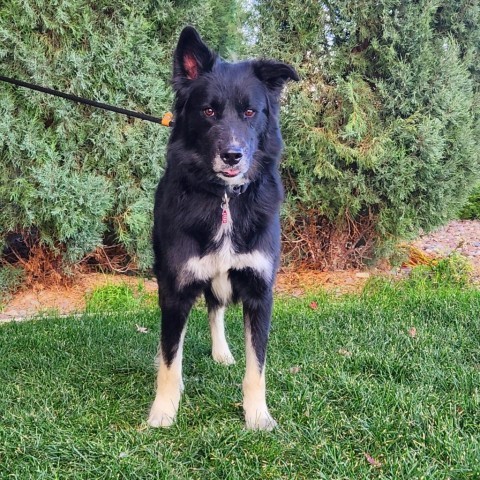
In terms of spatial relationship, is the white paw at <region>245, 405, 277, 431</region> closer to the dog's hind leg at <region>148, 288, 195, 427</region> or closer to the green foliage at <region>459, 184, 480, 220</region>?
the dog's hind leg at <region>148, 288, 195, 427</region>

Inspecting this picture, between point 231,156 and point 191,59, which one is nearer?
point 231,156

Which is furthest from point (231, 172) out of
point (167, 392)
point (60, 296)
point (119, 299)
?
point (60, 296)

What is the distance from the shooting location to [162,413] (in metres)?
2.86

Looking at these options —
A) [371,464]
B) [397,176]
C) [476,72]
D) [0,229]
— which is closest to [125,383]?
[371,464]

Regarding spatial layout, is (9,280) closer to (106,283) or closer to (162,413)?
(106,283)

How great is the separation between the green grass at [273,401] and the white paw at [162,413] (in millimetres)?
53

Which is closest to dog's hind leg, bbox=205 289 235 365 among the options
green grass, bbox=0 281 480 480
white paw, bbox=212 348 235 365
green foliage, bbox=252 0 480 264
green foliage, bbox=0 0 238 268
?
white paw, bbox=212 348 235 365

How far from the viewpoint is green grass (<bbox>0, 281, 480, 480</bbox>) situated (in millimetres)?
2387

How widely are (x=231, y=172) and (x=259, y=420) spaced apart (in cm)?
129

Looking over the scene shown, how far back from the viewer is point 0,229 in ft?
17.6

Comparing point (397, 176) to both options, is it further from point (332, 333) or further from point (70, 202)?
point (70, 202)

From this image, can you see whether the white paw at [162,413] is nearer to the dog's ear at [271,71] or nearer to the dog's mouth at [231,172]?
the dog's mouth at [231,172]

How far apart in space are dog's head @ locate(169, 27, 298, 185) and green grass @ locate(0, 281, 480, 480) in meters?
1.30

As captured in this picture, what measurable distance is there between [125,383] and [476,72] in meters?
5.65
